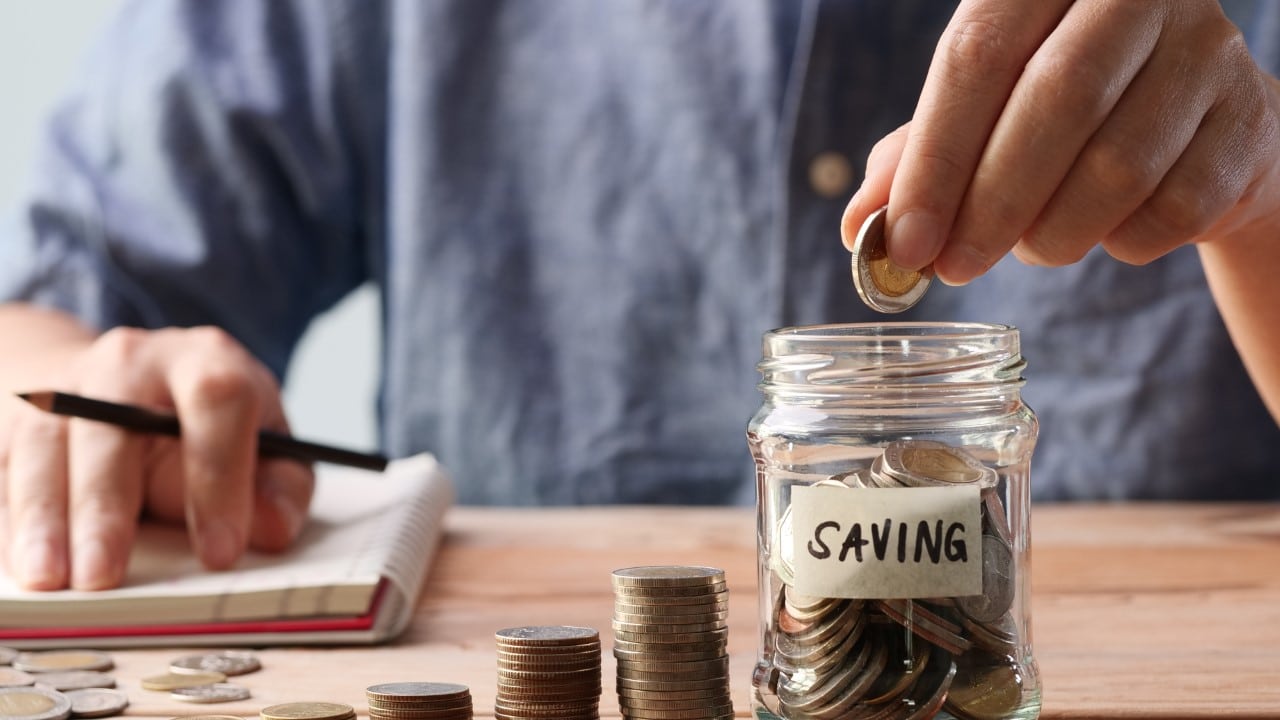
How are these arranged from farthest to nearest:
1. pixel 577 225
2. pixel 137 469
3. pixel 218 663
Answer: pixel 577 225, pixel 137 469, pixel 218 663

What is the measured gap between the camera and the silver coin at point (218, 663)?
0.90m

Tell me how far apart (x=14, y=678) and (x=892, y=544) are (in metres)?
0.61

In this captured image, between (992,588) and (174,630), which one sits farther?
(174,630)

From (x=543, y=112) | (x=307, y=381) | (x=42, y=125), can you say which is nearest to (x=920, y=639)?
(x=543, y=112)

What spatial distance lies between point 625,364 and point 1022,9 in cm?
130

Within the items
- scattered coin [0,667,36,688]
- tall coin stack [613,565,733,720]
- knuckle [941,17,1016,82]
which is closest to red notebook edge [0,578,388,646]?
scattered coin [0,667,36,688]

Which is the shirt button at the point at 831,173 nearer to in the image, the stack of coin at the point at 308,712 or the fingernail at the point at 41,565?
the fingernail at the point at 41,565

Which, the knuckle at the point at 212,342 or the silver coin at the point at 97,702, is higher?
the knuckle at the point at 212,342

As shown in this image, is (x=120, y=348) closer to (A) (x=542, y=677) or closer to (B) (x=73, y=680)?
(B) (x=73, y=680)

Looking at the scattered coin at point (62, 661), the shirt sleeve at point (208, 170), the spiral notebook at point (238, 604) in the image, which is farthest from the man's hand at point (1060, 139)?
the shirt sleeve at point (208, 170)

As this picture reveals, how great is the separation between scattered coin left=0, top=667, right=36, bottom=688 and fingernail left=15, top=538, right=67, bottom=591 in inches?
6.7

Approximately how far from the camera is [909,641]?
0.68 metres

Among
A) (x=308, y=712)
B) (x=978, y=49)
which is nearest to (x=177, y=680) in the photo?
(x=308, y=712)

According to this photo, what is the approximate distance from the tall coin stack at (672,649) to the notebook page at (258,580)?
0.34m
